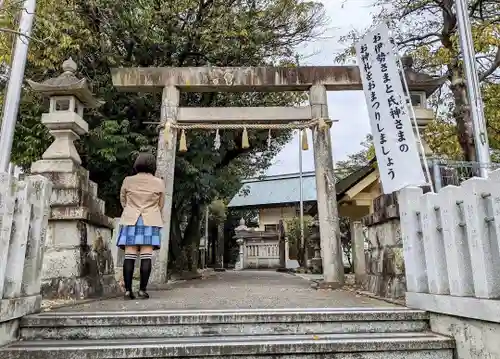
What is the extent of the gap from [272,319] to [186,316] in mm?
767

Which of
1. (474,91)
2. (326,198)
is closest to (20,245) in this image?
(326,198)

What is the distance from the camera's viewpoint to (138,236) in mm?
4750

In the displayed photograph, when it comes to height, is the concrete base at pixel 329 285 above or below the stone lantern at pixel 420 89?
below

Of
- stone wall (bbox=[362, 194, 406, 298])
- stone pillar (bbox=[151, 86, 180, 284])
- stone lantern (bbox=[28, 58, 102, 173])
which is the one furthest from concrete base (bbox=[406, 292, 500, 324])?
stone pillar (bbox=[151, 86, 180, 284])

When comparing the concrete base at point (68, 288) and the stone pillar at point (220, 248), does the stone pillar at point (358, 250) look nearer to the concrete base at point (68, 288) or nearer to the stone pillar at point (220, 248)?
the concrete base at point (68, 288)

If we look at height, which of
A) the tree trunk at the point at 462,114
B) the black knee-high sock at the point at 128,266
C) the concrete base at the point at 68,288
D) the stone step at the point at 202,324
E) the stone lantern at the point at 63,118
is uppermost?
the tree trunk at the point at 462,114

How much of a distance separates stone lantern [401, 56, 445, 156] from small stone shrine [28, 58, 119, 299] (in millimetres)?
5607

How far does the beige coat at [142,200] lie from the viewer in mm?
4816

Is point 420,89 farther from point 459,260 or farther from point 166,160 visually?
point 166,160

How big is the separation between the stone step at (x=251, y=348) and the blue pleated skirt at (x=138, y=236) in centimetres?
157

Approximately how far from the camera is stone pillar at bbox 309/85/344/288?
280 inches

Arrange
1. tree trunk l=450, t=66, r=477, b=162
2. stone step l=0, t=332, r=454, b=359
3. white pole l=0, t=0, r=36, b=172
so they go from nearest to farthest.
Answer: stone step l=0, t=332, r=454, b=359 → white pole l=0, t=0, r=36, b=172 → tree trunk l=450, t=66, r=477, b=162

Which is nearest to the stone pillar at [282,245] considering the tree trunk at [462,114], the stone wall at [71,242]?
the tree trunk at [462,114]

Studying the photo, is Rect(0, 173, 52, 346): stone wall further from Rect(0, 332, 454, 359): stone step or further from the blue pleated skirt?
the blue pleated skirt
